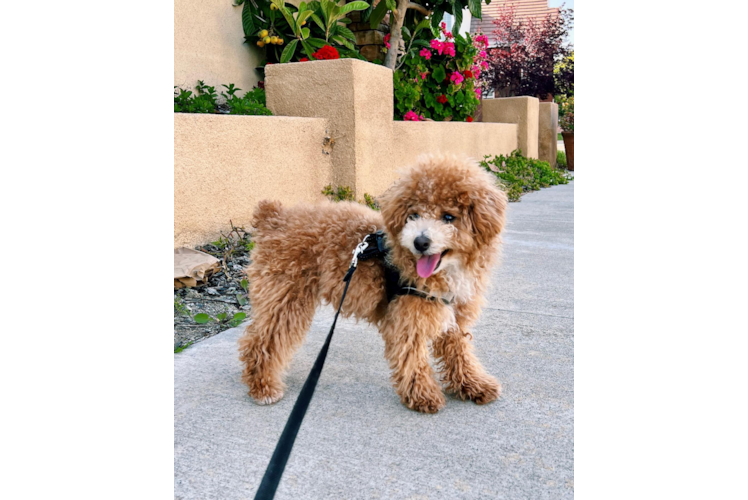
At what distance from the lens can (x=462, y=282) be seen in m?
2.67

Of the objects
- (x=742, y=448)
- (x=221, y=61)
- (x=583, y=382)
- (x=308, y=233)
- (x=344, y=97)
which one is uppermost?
(x=221, y=61)

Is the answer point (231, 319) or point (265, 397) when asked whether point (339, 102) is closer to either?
point (231, 319)

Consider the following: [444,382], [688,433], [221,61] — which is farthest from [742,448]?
[221,61]

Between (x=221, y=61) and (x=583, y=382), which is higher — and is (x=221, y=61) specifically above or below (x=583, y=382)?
above

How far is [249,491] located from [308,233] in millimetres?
1278

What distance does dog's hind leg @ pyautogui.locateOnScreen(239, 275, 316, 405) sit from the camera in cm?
282

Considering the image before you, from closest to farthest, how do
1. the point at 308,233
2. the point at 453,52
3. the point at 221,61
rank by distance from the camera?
the point at 308,233, the point at 221,61, the point at 453,52

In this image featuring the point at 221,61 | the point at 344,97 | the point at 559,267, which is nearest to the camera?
the point at 559,267

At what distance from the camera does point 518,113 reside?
1250cm

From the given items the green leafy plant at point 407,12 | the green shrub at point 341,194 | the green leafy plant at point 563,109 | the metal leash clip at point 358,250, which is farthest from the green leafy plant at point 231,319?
the green leafy plant at point 563,109

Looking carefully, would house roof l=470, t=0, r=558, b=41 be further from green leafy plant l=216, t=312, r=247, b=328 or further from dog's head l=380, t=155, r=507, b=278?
dog's head l=380, t=155, r=507, b=278

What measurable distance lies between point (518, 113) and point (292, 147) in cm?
818

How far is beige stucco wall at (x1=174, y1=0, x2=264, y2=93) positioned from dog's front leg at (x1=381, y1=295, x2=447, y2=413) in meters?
4.78
